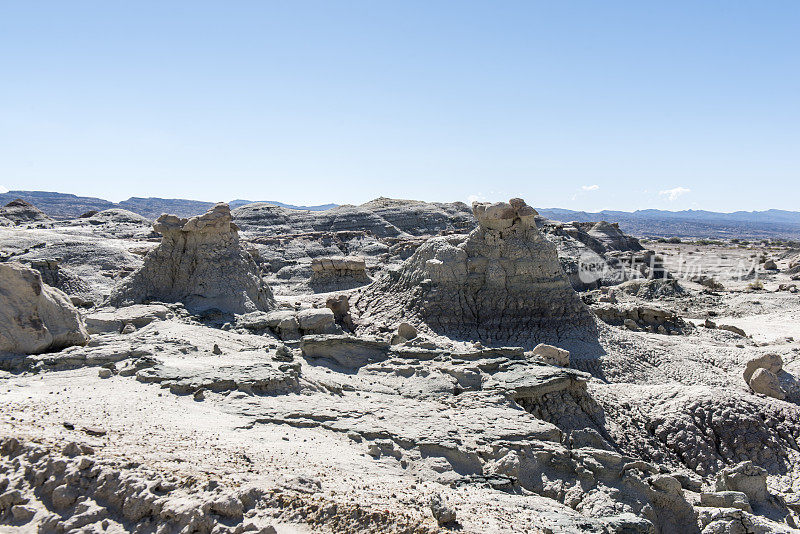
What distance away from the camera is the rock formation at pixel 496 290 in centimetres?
1355

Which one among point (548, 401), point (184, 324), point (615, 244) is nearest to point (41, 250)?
point (184, 324)

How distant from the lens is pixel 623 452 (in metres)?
8.73

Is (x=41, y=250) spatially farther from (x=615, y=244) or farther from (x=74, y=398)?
(x=615, y=244)

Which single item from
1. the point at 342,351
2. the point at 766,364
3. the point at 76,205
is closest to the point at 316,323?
the point at 342,351

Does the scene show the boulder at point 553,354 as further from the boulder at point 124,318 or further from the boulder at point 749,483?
the boulder at point 124,318

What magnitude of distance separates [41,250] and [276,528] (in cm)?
3147

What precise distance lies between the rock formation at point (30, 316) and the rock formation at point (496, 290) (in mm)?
7189

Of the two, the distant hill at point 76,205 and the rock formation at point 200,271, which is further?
the distant hill at point 76,205

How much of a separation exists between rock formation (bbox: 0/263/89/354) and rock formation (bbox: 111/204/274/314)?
15.0 ft

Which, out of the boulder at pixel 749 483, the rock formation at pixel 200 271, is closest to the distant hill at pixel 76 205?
the rock formation at pixel 200 271

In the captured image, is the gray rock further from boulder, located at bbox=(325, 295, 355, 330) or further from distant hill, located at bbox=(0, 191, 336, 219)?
distant hill, located at bbox=(0, 191, 336, 219)

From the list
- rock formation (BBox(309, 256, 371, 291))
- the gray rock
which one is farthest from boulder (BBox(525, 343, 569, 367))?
rock formation (BBox(309, 256, 371, 291))

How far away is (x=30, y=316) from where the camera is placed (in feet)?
24.2

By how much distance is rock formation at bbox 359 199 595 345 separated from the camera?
13.6m
